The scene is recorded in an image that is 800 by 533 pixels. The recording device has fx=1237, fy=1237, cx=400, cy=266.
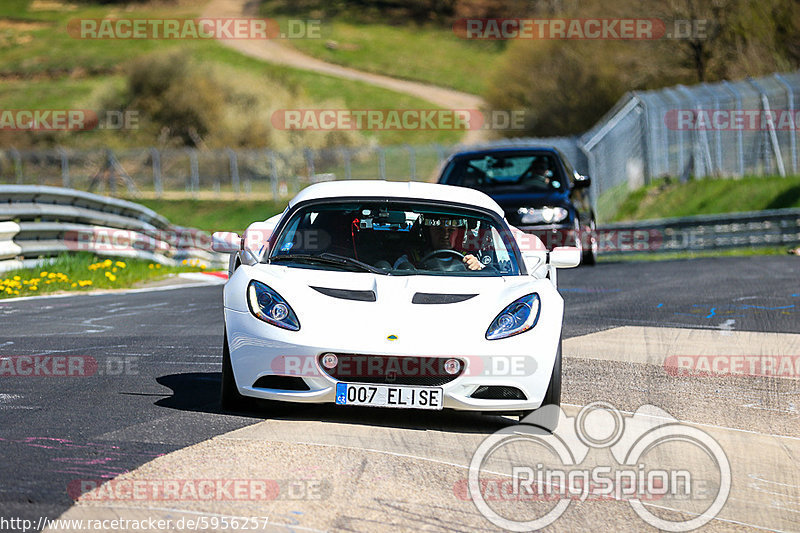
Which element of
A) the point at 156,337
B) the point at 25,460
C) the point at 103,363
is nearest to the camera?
the point at 25,460

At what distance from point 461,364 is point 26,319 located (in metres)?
6.80

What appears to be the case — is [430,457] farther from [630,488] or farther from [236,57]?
[236,57]

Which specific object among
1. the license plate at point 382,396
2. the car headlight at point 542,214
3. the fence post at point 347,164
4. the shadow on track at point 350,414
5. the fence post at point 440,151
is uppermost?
the license plate at point 382,396

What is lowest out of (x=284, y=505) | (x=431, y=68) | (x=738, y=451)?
(x=431, y=68)

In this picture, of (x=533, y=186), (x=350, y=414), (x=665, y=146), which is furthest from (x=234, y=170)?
(x=350, y=414)

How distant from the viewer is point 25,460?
5.76m

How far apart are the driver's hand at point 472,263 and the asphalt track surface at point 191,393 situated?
0.95m

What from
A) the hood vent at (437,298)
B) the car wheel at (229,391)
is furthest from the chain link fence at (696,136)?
the car wheel at (229,391)

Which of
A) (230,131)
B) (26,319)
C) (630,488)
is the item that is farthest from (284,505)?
(230,131)

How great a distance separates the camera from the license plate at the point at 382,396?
6.70 metres
